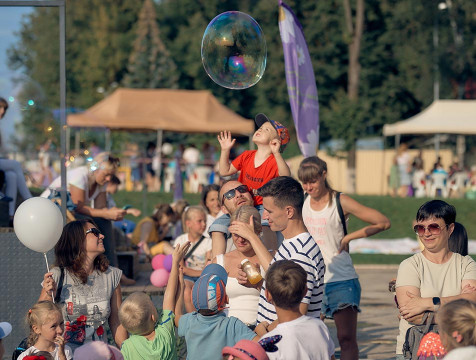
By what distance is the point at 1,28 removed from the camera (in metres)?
9.13

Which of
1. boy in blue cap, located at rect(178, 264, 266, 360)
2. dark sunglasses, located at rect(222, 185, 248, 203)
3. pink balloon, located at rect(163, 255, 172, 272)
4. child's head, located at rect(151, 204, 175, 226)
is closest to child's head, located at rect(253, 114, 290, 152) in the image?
dark sunglasses, located at rect(222, 185, 248, 203)

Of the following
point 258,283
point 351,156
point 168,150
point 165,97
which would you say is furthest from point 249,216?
point 168,150

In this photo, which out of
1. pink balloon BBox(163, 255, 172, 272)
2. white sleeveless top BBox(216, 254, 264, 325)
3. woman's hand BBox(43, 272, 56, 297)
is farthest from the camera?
pink balloon BBox(163, 255, 172, 272)

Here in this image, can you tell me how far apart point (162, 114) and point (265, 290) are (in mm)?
23323

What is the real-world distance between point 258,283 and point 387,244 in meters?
16.0

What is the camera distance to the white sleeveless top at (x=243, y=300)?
19.4 ft

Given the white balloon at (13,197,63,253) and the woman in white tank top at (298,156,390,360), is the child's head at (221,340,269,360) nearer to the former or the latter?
the white balloon at (13,197,63,253)

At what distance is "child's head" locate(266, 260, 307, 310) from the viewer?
4.62m

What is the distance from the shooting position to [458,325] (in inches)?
167

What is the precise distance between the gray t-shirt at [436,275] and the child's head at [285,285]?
1.00m

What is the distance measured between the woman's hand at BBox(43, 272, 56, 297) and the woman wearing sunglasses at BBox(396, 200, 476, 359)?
2304 millimetres

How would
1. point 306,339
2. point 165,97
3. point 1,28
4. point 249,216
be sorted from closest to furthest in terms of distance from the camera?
point 306,339 < point 249,216 < point 1,28 < point 165,97

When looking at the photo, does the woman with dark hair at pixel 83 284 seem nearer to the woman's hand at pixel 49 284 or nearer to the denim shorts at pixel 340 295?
the woman's hand at pixel 49 284

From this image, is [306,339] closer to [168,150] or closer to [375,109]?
[168,150]
